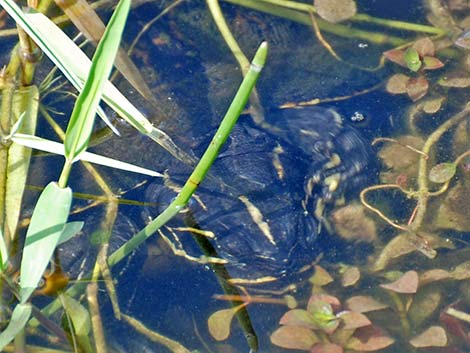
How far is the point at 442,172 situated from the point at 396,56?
0.53 metres

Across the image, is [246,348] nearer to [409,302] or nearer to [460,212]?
[409,302]

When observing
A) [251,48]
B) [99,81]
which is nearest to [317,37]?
[251,48]

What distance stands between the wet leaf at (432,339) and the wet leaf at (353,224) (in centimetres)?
36

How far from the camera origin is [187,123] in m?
2.62

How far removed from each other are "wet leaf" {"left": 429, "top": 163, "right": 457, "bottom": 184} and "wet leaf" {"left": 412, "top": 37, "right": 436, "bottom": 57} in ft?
1.63

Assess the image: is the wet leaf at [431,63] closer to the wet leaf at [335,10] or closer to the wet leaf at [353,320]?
the wet leaf at [335,10]

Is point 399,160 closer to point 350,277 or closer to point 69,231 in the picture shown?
point 350,277

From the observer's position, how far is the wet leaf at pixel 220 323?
7.13 ft

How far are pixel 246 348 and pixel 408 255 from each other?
2.01 feet

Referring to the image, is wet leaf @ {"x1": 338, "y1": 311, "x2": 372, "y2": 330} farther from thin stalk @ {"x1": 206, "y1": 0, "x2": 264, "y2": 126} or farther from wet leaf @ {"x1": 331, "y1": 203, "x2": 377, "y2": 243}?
thin stalk @ {"x1": 206, "y1": 0, "x2": 264, "y2": 126}

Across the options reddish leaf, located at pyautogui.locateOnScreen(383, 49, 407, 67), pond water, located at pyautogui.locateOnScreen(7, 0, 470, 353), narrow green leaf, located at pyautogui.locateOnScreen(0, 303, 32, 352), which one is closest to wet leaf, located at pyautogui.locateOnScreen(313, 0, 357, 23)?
pond water, located at pyautogui.locateOnScreen(7, 0, 470, 353)

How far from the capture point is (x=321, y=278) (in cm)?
228

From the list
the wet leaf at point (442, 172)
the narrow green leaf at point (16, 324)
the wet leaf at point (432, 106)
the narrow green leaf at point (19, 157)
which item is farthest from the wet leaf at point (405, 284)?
the narrow green leaf at point (19, 157)

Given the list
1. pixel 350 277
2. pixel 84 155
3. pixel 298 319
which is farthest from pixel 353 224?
pixel 84 155
